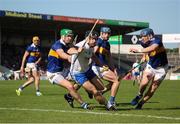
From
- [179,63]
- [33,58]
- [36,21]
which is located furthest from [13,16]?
[33,58]

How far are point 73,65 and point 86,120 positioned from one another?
2.67 meters

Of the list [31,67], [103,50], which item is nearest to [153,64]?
[103,50]

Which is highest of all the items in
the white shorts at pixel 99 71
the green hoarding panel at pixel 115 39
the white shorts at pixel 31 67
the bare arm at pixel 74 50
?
the bare arm at pixel 74 50

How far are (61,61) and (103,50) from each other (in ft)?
5.77

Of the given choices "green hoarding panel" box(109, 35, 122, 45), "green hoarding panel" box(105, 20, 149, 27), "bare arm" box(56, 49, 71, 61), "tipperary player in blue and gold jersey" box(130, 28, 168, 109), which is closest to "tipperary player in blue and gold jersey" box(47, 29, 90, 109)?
"bare arm" box(56, 49, 71, 61)

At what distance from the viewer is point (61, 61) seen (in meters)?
12.2

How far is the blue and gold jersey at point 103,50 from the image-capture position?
13145 millimetres

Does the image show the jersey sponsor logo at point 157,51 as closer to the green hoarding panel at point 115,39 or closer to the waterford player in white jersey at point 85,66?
the waterford player in white jersey at point 85,66

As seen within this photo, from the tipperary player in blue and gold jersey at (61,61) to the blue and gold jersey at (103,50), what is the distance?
1449mm

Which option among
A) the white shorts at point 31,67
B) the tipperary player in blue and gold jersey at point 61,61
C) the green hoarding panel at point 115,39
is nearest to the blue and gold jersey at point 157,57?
the tipperary player in blue and gold jersey at point 61,61

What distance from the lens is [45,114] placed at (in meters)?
10.6

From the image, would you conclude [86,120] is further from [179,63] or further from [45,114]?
[179,63]

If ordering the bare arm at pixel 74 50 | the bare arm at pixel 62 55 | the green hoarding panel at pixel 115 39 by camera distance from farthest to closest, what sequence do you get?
the green hoarding panel at pixel 115 39, the bare arm at pixel 62 55, the bare arm at pixel 74 50

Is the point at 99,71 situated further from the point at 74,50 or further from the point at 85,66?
the point at 74,50
